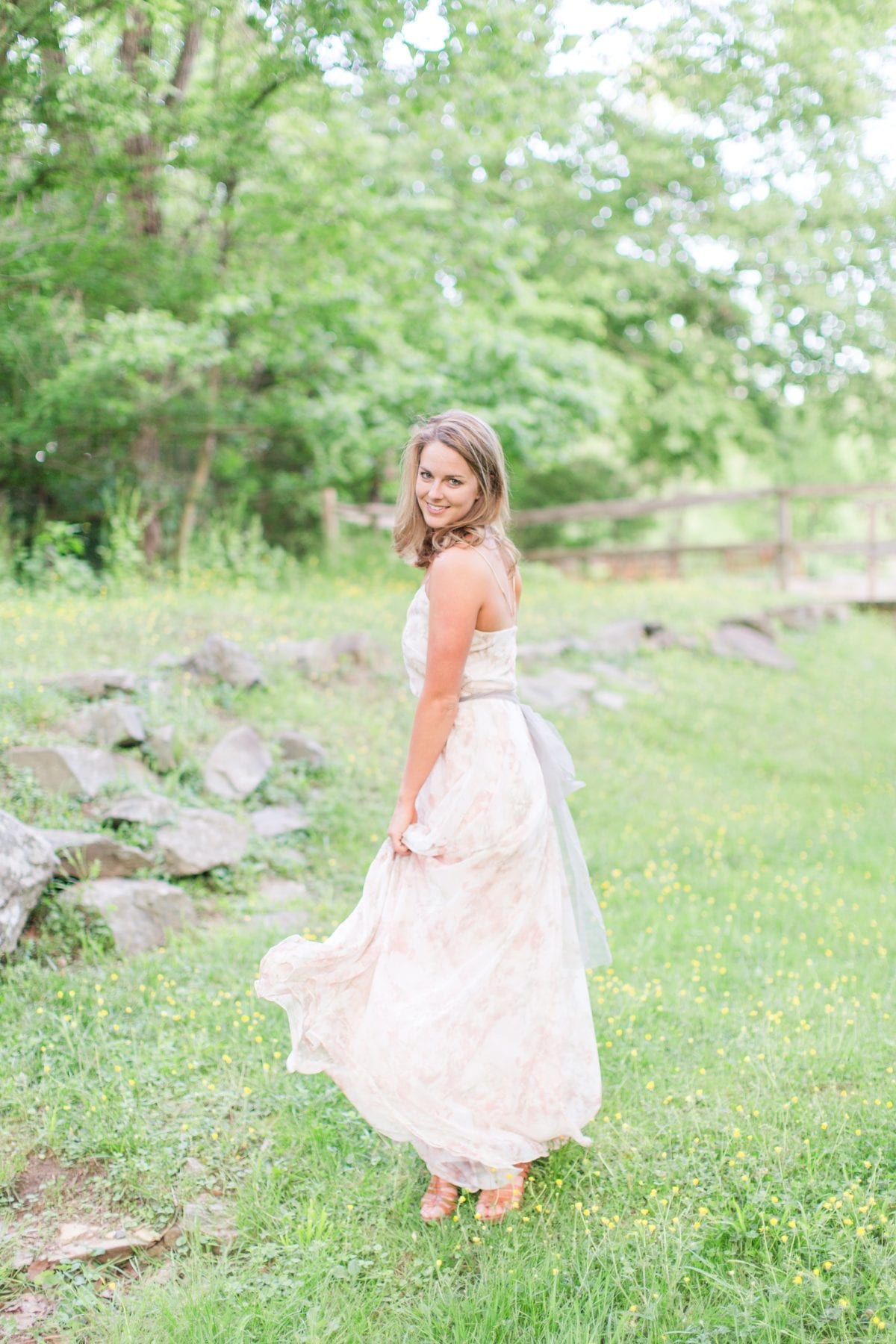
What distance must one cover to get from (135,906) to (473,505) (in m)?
2.81

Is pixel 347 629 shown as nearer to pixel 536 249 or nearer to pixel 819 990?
pixel 819 990

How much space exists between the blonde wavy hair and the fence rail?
33.0ft

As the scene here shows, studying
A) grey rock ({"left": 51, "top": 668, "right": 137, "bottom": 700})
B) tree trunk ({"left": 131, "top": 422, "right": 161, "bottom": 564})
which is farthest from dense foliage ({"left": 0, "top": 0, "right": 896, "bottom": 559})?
grey rock ({"left": 51, "top": 668, "right": 137, "bottom": 700})

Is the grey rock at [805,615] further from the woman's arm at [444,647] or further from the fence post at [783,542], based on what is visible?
the woman's arm at [444,647]

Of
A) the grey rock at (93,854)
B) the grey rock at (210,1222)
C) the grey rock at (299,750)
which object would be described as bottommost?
the grey rock at (210,1222)

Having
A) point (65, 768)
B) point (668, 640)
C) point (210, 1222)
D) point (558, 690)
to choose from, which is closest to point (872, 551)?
point (668, 640)

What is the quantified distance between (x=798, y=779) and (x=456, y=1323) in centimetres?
624

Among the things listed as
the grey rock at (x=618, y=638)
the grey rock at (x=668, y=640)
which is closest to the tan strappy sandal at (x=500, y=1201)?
the grey rock at (x=618, y=638)

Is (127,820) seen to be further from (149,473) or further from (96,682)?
(149,473)

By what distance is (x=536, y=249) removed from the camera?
53.7 ft

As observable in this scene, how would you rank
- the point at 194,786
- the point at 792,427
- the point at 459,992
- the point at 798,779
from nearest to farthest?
the point at 459,992
the point at 194,786
the point at 798,779
the point at 792,427

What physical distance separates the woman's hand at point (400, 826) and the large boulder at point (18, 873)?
6.63ft

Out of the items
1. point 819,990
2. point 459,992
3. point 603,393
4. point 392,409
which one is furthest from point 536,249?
point 459,992

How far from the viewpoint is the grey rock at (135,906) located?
473 cm
